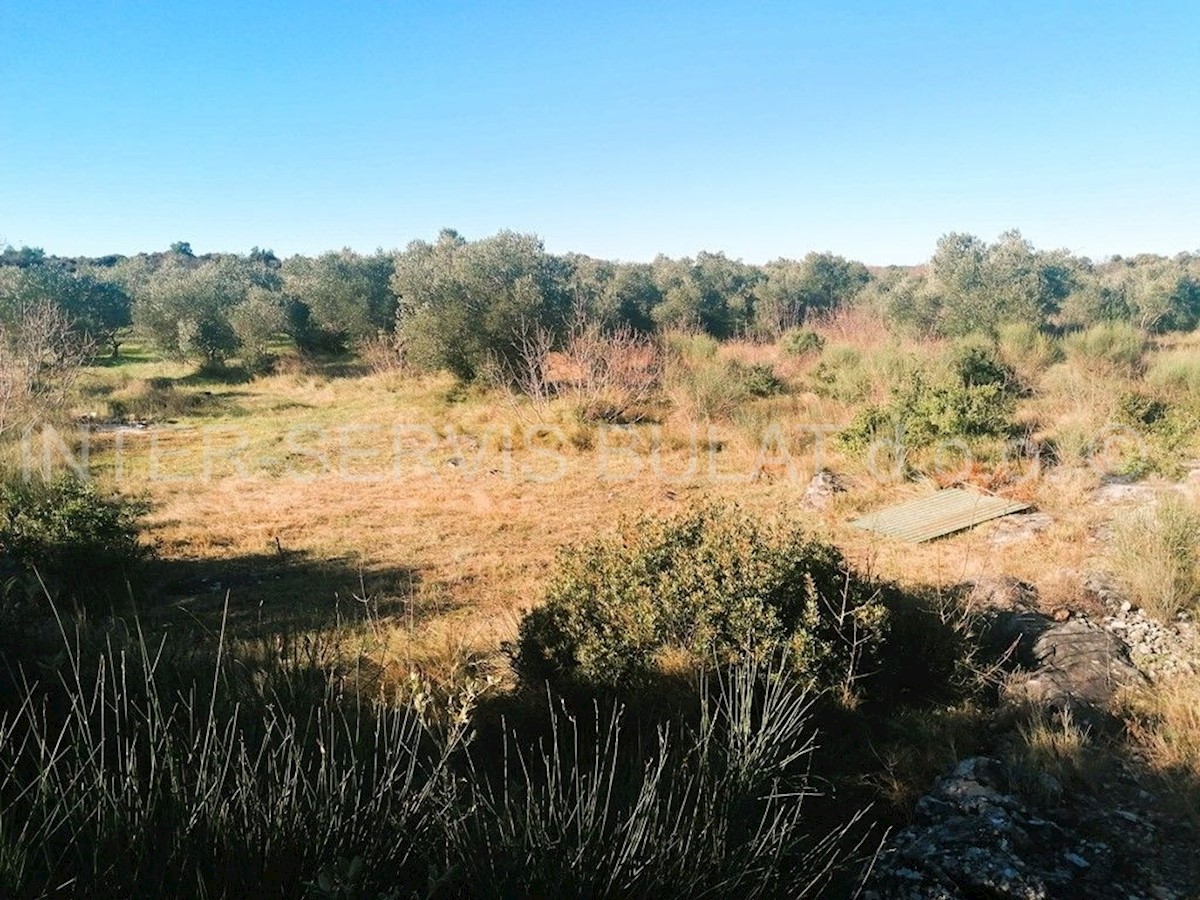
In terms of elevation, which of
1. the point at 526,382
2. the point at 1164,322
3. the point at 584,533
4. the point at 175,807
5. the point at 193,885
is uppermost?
the point at 1164,322

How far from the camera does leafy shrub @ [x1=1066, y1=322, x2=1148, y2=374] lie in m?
13.1

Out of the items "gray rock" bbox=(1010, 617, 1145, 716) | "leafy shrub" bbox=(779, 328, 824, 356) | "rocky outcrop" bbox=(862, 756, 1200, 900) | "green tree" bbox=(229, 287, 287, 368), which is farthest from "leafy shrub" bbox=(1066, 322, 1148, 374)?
"green tree" bbox=(229, 287, 287, 368)

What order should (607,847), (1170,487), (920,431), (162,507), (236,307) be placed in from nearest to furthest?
(607,847) → (1170,487) → (162,507) → (920,431) → (236,307)

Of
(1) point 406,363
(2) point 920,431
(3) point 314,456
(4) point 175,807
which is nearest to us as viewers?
(4) point 175,807

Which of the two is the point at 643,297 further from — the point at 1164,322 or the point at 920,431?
the point at 920,431

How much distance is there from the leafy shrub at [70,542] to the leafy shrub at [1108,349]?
14.3 meters

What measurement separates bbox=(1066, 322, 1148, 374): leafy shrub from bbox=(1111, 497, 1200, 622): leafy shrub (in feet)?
29.9

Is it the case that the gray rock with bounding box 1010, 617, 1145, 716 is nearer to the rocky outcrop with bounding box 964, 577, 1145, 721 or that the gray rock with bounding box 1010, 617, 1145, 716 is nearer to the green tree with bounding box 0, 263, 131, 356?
the rocky outcrop with bounding box 964, 577, 1145, 721

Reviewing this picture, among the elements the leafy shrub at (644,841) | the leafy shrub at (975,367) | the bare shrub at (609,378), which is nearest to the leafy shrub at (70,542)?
the leafy shrub at (644,841)

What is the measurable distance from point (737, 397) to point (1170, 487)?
6.36 metres

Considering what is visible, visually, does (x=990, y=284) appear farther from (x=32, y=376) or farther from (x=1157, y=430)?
(x=32, y=376)

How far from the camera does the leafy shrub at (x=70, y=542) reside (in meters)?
5.46

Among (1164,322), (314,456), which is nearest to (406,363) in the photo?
(314,456)

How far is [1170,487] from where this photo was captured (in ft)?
23.7
